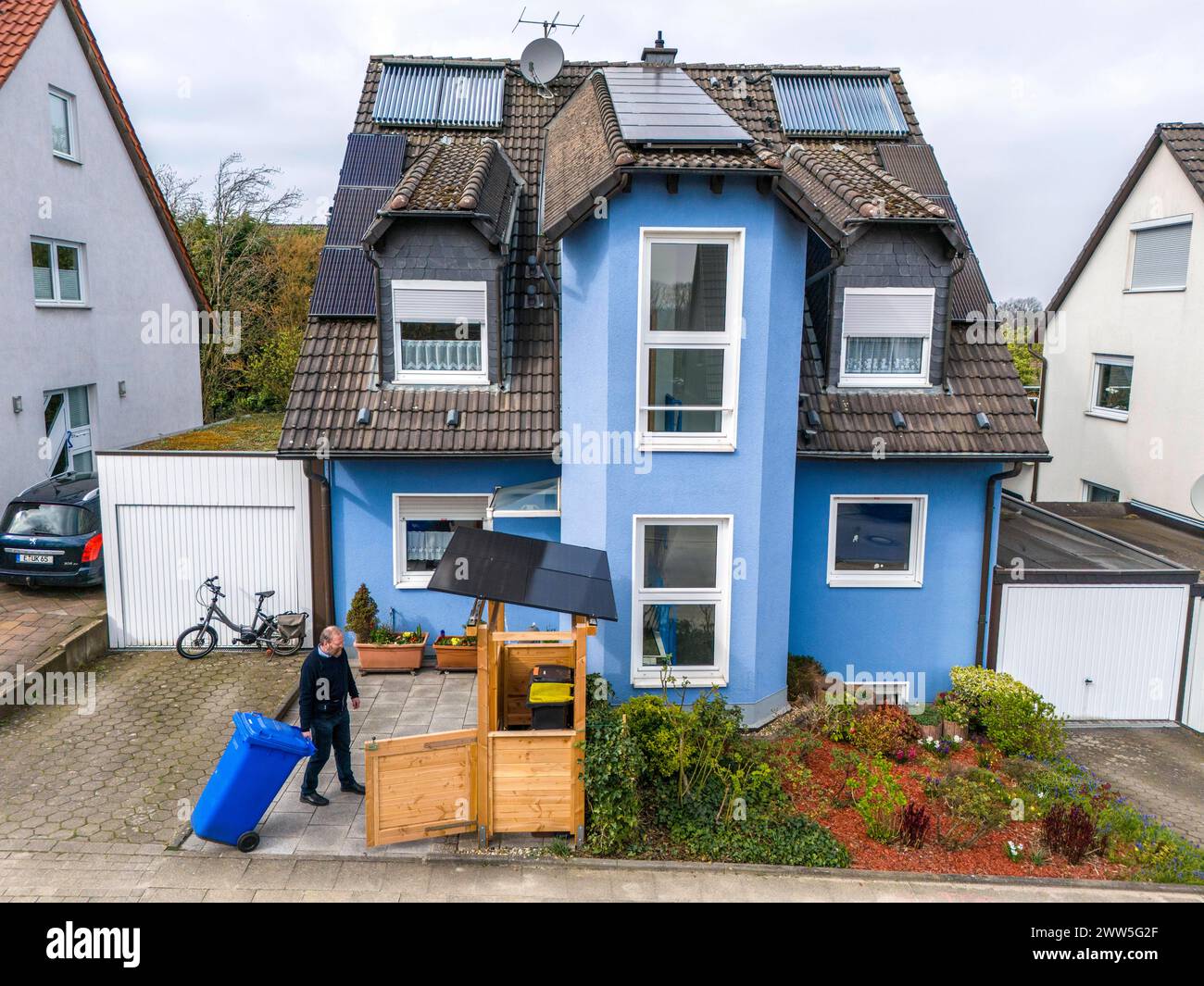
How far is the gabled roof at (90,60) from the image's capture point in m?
15.7

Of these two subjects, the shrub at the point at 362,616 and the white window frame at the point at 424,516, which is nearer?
the shrub at the point at 362,616

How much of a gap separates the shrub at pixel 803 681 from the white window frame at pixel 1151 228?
12.5 metres

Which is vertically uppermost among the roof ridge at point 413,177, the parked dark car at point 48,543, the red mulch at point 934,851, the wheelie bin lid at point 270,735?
the roof ridge at point 413,177

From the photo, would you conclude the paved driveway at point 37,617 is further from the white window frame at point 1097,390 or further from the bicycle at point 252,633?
the white window frame at point 1097,390

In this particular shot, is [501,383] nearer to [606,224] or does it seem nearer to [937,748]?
[606,224]

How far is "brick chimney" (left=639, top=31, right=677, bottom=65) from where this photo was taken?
50.0ft

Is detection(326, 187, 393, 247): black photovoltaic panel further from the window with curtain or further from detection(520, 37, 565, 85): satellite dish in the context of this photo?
the window with curtain

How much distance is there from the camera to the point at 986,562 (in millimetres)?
12227

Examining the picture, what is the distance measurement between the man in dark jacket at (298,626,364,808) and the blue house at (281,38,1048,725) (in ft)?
10.2

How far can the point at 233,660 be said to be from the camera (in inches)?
496


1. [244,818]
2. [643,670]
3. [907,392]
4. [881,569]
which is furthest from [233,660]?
[907,392]

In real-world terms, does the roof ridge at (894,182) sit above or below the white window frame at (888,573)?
above

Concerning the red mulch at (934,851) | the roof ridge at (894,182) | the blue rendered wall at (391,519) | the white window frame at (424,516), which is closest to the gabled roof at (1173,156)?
the roof ridge at (894,182)

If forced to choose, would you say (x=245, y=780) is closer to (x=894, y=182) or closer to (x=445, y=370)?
(x=445, y=370)
